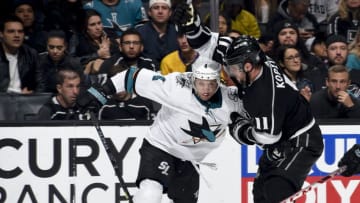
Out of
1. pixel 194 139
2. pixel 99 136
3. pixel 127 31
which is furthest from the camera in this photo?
pixel 127 31

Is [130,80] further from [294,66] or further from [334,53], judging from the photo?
[334,53]

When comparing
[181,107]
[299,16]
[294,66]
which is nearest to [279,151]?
[181,107]

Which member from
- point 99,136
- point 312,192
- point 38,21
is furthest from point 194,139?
point 38,21

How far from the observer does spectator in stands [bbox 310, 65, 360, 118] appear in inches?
311

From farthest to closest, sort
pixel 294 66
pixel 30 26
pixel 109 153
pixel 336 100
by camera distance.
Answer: pixel 30 26 → pixel 294 66 → pixel 336 100 → pixel 109 153

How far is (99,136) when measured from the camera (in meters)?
Result: 7.39

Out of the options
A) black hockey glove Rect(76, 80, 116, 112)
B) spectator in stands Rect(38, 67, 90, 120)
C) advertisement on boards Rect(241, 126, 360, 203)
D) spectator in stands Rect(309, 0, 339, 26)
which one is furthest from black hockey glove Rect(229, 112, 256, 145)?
spectator in stands Rect(309, 0, 339, 26)

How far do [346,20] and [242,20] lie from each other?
0.78 metres

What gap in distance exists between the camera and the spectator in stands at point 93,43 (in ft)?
27.2

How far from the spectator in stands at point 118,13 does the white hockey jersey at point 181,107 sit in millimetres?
1815

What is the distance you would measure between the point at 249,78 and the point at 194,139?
0.63 m

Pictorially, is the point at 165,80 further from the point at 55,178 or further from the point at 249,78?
the point at 55,178

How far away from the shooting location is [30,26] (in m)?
8.40

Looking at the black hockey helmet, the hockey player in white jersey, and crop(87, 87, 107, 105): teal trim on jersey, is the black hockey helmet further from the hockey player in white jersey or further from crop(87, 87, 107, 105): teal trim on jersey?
crop(87, 87, 107, 105): teal trim on jersey
